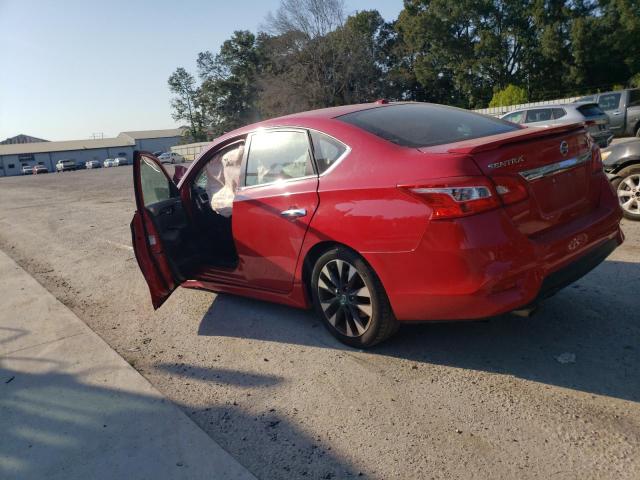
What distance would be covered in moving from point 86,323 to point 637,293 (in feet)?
15.5

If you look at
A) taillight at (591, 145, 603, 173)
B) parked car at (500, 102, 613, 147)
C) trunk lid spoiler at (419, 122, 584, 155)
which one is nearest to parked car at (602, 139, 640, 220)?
taillight at (591, 145, 603, 173)

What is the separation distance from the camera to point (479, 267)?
2.82m

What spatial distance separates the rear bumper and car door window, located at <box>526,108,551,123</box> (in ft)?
40.3

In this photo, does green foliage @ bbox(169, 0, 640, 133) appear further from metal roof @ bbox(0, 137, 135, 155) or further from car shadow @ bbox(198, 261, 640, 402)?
metal roof @ bbox(0, 137, 135, 155)

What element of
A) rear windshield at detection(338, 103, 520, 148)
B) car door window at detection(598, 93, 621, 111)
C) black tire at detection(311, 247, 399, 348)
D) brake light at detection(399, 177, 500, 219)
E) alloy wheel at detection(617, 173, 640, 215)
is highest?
car door window at detection(598, 93, 621, 111)

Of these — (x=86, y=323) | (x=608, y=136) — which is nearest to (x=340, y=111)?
(x=86, y=323)

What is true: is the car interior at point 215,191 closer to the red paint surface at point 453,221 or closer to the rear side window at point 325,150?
the rear side window at point 325,150

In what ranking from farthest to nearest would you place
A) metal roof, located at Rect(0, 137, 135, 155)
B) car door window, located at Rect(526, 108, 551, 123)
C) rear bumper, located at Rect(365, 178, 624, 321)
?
metal roof, located at Rect(0, 137, 135, 155)
car door window, located at Rect(526, 108, 551, 123)
rear bumper, located at Rect(365, 178, 624, 321)

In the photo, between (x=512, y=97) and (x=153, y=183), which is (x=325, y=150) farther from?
(x=512, y=97)

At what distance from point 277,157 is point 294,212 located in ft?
1.86

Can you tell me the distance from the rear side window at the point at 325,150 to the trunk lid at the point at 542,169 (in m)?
Result: 0.79

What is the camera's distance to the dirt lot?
245 centimetres

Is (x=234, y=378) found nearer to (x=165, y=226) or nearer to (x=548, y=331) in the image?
(x=165, y=226)

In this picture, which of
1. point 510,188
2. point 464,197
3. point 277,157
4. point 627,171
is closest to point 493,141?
point 510,188
